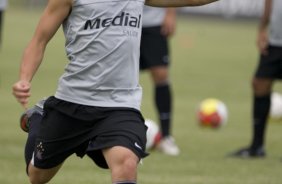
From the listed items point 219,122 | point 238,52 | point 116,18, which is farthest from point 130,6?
point 238,52

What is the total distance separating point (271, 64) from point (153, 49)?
1329mm

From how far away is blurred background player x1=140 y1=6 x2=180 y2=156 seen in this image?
35.0ft

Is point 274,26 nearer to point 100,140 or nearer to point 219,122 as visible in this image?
point 219,122

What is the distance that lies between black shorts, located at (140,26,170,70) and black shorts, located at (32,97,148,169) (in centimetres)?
427

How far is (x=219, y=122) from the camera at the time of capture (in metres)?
12.6

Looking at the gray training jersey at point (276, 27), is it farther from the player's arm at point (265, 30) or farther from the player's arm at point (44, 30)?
the player's arm at point (44, 30)

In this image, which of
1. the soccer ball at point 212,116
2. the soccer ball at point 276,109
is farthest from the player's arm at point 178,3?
the soccer ball at point 276,109

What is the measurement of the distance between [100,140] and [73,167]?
3051 mm

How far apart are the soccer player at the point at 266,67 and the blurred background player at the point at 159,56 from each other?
2.93ft

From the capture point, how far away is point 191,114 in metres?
13.9

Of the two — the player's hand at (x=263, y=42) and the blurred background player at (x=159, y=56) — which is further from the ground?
the player's hand at (x=263, y=42)

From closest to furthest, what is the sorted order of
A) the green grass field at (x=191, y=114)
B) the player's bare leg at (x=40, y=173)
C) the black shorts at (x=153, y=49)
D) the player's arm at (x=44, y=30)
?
the player's arm at (x=44, y=30), the player's bare leg at (x=40, y=173), the green grass field at (x=191, y=114), the black shorts at (x=153, y=49)

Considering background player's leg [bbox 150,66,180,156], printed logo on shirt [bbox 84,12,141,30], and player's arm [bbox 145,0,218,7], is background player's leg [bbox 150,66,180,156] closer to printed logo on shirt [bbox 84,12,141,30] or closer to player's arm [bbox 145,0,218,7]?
player's arm [bbox 145,0,218,7]

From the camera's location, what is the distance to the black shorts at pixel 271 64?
33.1ft
